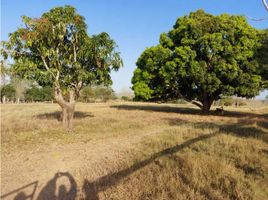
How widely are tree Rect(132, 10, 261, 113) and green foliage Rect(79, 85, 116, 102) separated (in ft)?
174

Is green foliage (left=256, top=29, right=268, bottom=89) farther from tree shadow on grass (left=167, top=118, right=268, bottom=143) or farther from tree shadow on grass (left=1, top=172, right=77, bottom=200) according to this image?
tree shadow on grass (left=1, top=172, right=77, bottom=200)

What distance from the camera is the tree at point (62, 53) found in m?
14.2

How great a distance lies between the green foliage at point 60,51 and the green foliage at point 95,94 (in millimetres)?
61496

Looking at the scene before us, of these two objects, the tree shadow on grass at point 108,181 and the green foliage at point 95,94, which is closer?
the tree shadow on grass at point 108,181

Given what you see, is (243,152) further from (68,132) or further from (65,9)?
(65,9)

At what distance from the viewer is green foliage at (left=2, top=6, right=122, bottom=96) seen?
1412 centimetres

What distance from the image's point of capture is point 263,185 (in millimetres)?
5477

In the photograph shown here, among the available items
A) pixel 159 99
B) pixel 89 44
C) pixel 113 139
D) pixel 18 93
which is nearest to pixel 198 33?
pixel 159 99

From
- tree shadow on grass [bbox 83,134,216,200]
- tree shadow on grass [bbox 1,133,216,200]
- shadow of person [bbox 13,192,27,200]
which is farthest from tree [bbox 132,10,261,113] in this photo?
shadow of person [bbox 13,192,27,200]

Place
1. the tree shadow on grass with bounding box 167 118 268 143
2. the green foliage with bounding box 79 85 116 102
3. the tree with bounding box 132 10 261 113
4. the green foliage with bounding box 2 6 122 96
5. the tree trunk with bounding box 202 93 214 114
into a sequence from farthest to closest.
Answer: the green foliage with bounding box 79 85 116 102
the tree trunk with bounding box 202 93 214 114
the tree with bounding box 132 10 261 113
the green foliage with bounding box 2 6 122 96
the tree shadow on grass with bounding box 167 118 268 143

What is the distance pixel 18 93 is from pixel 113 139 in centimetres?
7918

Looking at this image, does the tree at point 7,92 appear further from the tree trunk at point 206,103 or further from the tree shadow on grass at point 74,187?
the tree shadow on grass at point 74,187

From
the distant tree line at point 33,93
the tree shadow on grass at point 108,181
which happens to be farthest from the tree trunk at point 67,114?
the distant tree line at point 33,93

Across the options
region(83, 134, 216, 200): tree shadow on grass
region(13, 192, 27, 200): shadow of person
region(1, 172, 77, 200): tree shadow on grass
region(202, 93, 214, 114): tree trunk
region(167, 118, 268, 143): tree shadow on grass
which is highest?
region(202, 93, 214, 114): tree trunk
